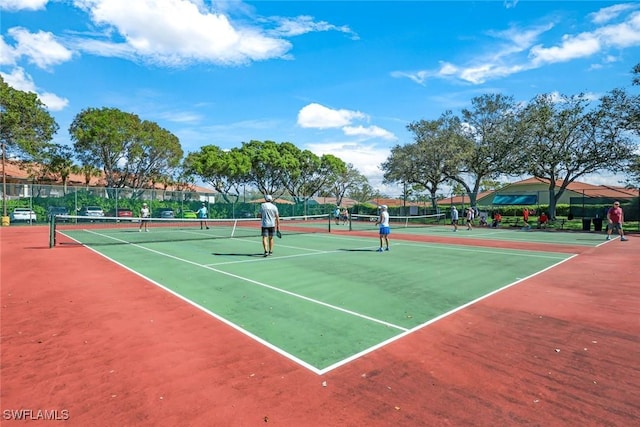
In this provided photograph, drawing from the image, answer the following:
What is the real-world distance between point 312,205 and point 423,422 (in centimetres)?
4979

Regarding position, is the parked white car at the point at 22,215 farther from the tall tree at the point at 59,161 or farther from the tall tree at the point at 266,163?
the tall tree at the point at 266,163

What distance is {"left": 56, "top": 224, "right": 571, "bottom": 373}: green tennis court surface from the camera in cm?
521

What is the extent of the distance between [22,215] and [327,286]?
35.0 m

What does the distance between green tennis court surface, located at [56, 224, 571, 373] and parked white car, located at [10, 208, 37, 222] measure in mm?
24114

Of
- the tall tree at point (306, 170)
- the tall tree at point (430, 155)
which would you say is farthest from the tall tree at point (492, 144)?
the tall tree at point (306, 170)

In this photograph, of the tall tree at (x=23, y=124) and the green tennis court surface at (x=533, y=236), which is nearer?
the green tennis court surface at (x=533, y=236)

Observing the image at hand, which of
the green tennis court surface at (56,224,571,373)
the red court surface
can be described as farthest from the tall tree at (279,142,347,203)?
the red court surface

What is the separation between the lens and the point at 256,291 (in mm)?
7582

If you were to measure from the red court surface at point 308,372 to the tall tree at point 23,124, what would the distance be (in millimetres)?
36616

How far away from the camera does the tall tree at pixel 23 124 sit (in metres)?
33.9

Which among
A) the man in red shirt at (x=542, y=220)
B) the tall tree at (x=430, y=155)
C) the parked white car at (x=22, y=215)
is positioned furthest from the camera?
the tall tree at (x=430, y=155)

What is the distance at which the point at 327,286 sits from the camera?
8.12 meters

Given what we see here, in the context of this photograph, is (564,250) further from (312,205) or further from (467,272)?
(312,205)

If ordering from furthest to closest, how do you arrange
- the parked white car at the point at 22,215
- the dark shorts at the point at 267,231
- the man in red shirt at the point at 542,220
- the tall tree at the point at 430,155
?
the tall tree at the point at 430,155 < the parked white car at the point at 22,215 < the man in red shirt at the point at 542,220 < the dark shorts at the point at 267,231
